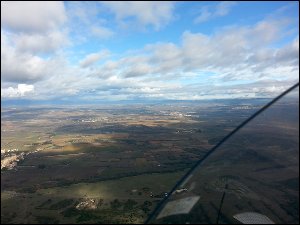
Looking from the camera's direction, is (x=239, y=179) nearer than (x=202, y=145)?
Yes

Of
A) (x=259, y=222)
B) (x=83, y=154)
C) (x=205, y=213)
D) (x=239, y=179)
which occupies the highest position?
(x=239, y=179)

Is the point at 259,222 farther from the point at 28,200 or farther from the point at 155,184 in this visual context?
the point at 155,184

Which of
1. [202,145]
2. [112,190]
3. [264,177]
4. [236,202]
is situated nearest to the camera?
[264,177]

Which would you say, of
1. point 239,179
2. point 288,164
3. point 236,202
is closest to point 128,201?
point 236,202

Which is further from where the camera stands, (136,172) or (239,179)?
(136,172)

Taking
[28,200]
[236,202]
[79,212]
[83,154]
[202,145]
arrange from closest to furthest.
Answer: [236,202] < [79,212] < [28,200] < [83,154] < [202,145]

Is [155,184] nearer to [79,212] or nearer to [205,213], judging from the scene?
[79,212]

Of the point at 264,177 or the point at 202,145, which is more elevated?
the point at 264,177

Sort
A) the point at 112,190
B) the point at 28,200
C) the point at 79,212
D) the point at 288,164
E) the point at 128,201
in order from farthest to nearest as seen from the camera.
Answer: the point at 112,190 < the point at 128,201 < the point at 28,200 < the point at 79,212 < the point at 288,164

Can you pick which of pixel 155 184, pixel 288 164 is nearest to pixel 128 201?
pixel 155 184
